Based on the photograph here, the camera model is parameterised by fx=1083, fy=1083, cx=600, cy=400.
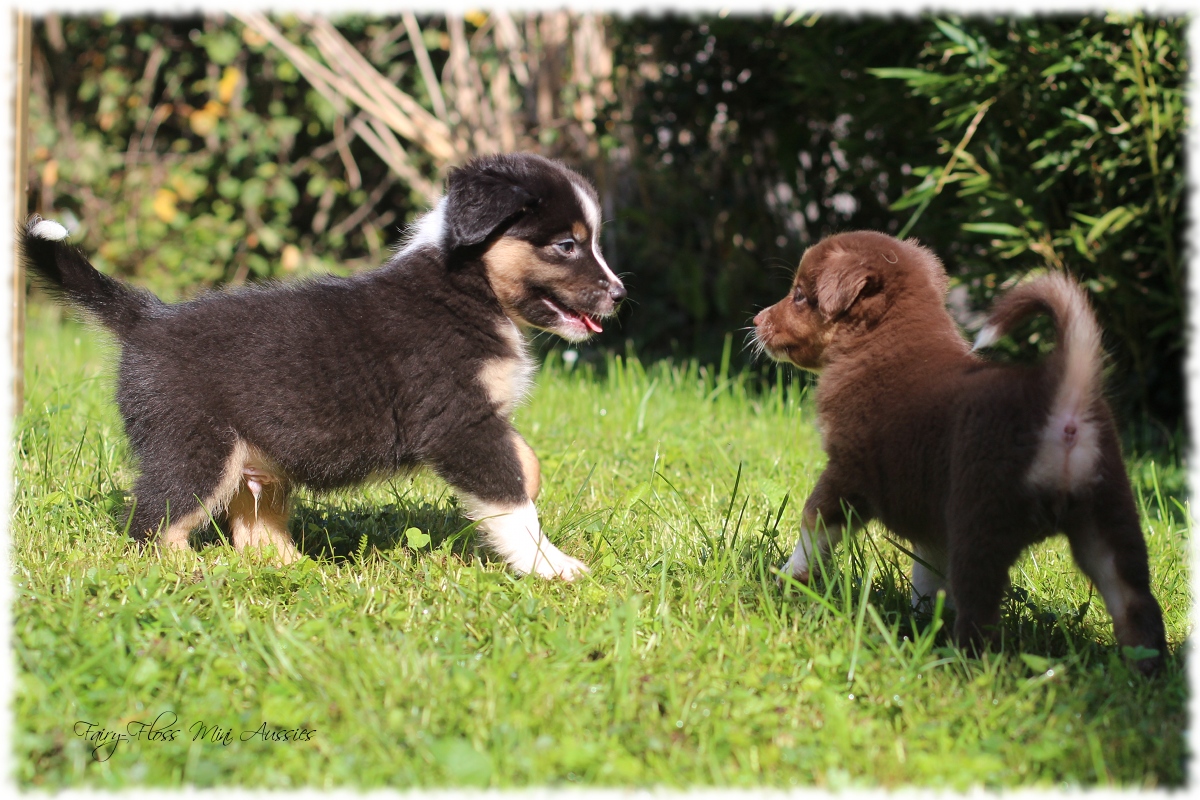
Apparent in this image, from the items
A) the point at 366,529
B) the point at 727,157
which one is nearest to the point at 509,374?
the point at 366,529

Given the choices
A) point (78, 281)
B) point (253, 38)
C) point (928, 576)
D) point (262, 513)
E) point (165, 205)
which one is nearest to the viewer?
point (928, 576)

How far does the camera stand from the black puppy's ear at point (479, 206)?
12.2ft

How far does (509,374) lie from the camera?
3.79m

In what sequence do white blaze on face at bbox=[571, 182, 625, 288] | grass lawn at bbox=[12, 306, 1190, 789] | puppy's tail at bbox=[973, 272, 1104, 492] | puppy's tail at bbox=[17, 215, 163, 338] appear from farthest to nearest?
white blaze on face at bbox=[571, 182, 625, 288] → puppy's tail at bbox=[17, 215, 163, 338] → puppy's tail at bbox=[973, 272, 1104, 492] → grass lawn at bbox=[12, 306, 1190, 789]

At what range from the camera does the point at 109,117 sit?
10.0 meters

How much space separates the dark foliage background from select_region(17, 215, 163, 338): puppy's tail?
322 centimetres

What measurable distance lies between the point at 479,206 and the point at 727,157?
435 centimetres

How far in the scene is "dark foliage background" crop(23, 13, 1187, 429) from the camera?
5.41 m

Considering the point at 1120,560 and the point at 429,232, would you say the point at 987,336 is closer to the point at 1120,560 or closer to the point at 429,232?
the point at 1120,560

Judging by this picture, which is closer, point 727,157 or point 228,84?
point 727,157

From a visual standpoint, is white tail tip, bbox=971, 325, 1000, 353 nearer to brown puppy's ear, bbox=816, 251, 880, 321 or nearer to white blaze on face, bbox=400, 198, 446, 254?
brown puppy's ear, bbox=816, 251, 880, 321

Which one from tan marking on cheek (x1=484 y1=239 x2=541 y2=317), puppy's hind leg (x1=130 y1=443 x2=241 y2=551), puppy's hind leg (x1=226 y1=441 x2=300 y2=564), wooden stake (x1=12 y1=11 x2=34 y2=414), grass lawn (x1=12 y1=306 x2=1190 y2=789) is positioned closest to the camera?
grass lawn (x1=12 y1=306 x2=1190 y2=789)

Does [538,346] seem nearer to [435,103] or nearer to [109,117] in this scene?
[435,103]

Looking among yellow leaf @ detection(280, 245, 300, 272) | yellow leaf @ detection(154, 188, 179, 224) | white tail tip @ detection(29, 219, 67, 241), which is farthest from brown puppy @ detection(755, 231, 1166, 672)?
yellow leaf @ detection(154, 188, 179, 224)
